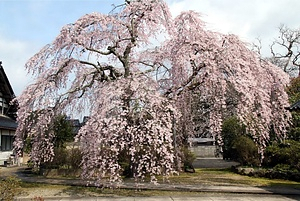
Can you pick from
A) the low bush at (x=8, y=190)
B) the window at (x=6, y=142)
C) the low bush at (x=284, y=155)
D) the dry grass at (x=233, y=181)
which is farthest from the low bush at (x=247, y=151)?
the window at (x=6, y=142)

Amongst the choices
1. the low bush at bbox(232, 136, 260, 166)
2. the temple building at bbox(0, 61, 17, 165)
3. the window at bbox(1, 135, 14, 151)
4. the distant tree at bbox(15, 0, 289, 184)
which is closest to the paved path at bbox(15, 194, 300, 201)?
the distant tree at bbox(15, 0, 289, 184)

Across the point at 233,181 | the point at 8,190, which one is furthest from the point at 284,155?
the point at 8,190

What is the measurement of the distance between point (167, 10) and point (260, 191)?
7039 mm

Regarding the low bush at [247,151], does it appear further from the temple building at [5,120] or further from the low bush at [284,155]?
the temple building at [5,120]

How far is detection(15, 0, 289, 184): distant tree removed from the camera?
7961 mm

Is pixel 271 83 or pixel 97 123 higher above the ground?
pixel 271 83

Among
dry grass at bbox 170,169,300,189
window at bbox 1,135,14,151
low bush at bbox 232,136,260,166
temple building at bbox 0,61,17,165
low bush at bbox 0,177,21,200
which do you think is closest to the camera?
low bush at bbox 0,177,21,200

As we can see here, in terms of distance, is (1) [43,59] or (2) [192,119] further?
(2) [192,119]

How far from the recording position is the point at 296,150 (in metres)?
13.0

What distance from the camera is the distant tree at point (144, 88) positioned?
796cm

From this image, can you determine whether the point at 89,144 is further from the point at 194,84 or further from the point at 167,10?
the point at 167,10

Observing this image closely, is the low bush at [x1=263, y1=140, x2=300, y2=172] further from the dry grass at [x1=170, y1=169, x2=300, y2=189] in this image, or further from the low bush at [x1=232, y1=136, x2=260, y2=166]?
the dry grass at [x1=170, y1=169, x2=300, y2=189]

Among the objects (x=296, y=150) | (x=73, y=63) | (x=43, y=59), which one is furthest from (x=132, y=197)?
(x=296, y=150)

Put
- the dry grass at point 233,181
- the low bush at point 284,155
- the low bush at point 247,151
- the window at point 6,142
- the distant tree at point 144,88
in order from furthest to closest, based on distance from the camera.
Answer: the window at point 6,142
the low bush at point 247,151
the low bush at point 284,155
the dry grass at point 233,181
the distant tree at point 144,88
